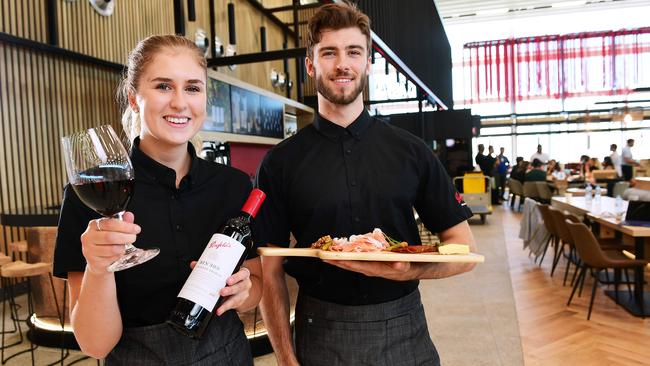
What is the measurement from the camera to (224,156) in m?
6.52

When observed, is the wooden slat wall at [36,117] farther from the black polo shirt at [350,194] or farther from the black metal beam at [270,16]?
the black metal beam at [270,16]

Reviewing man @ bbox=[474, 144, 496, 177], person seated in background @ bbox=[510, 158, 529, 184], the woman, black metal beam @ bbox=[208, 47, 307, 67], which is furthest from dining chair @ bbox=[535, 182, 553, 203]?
the woman

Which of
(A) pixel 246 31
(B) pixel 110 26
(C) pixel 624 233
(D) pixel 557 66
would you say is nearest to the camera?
(C) pixel 624 233

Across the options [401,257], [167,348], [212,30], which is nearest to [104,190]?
[167,348]

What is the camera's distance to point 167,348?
112 cm

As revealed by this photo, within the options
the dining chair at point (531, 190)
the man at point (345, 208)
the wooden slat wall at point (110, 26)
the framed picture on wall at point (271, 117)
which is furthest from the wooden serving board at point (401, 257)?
the dining chair at point (531, 190)

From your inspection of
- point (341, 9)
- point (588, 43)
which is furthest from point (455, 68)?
point (341, 9)

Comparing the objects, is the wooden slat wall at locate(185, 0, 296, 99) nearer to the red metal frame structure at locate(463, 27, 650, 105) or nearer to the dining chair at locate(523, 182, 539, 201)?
the dining chair at locate(523, 182, 539, 201)

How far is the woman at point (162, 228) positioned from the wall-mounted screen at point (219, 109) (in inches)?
210

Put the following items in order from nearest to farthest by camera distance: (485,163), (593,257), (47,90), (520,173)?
(593,257)
(47,90)
(520,173)
(485,163)

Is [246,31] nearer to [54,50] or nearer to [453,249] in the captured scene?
[54,50]

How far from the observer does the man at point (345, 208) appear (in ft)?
4.64

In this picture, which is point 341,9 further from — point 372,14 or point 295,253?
point 372,14

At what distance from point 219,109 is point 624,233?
5.33 metres
